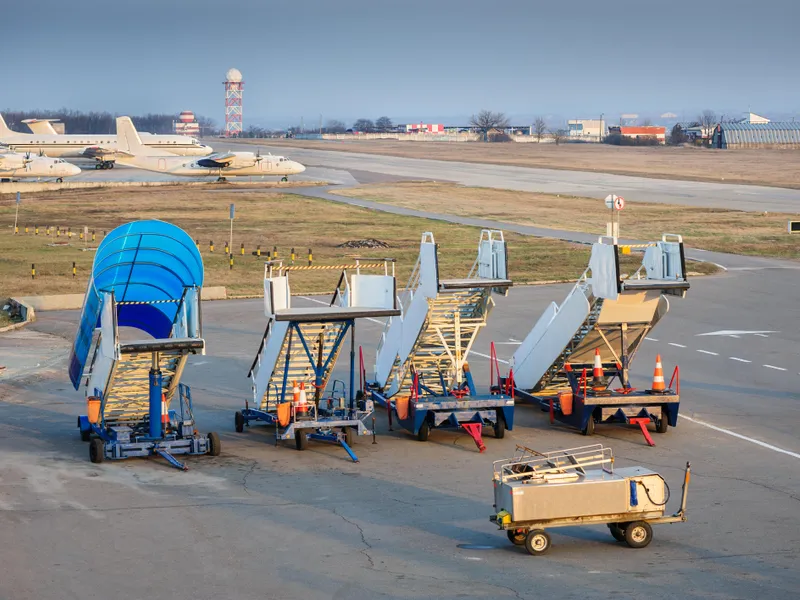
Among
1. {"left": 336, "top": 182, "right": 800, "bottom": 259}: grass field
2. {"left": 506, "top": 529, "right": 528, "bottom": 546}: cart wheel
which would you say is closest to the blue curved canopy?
{"left": 506, "top": 529, "right": 528, "bottom": 546}: cart wheel

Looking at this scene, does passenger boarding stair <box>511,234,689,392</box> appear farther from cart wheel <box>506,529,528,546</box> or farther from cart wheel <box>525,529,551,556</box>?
cart wheel <box>525,529,551,556</box>

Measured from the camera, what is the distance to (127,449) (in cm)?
2195

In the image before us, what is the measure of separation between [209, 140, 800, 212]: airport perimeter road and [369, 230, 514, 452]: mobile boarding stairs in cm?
6669

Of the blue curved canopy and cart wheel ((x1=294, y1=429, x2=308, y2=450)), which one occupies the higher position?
the blue curved canopy

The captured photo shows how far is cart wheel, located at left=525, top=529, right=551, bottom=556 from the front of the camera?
16438mm

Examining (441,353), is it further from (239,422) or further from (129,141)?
(129,141)

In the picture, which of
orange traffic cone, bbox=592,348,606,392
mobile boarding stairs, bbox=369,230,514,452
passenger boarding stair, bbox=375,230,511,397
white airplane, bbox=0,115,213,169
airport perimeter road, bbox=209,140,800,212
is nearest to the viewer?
mobile boarding stairs, bbox=369,230,514,452

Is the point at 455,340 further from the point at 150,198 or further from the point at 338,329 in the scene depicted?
the point at 150,198

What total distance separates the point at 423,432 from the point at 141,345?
20.1 ft

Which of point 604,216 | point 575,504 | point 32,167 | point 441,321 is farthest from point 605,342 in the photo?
point 32,167

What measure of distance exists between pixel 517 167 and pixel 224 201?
66.5 metres

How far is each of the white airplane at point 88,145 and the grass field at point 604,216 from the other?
41.9 metres

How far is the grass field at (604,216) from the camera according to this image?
67.4 metres

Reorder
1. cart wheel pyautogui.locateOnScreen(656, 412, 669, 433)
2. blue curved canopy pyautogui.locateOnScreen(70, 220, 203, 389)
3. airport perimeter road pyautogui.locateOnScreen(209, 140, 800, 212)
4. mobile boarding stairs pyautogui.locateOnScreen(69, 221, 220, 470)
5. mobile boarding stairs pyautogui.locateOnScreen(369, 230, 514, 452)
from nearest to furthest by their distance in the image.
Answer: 1. mobile boarding stairs pyautogui.locateOnScreen(69, 221, 220, 470)
2. mobile boarding stairs pyautogui.locateOnScreen(369, 230, 514, 452)
3. blue curved canopy pyautogui.locateOnScreen(70, 220, 203, 389)
4. cart wheel pyautogui.locateOnScreen(656, 412, 669, 433)
5. airport perimeter road pyautogui.locateOnScreen(209, 140, 800, 212)
